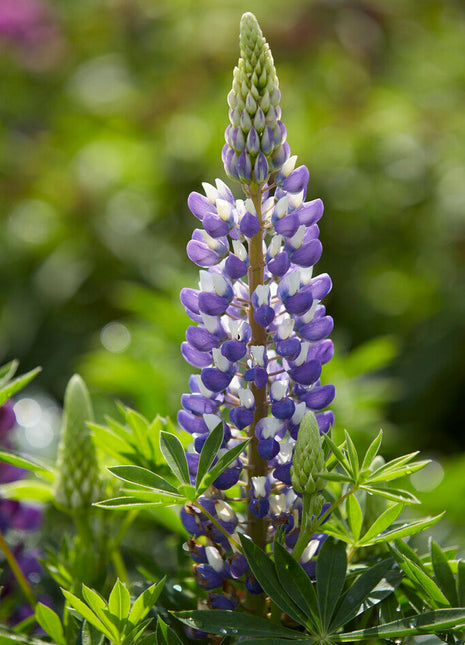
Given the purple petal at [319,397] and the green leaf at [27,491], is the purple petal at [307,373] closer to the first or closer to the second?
the purple petal at [319,397]

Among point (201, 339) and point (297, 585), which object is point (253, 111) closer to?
point (201, 339)

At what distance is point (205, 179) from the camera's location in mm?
2895

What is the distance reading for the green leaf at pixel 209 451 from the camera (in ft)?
2.43

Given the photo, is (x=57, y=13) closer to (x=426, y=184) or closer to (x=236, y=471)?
(x=426, y=184)

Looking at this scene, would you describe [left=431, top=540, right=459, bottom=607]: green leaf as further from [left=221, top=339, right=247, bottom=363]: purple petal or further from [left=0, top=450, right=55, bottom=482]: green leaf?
[left=0, top=450, right=55, bottom=482]: green leaf

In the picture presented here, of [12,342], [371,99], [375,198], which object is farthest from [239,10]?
[12,342]

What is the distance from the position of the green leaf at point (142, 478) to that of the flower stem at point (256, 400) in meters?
0.10

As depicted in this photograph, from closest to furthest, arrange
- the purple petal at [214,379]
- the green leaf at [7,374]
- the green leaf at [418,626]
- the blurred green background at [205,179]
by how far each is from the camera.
A: the green leaf at [418,626] → the purple petal at [214,379] → the green leaf at [7,374] → the blurred green background at [205,179]

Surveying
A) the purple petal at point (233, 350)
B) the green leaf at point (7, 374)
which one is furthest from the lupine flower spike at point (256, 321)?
the green leaf at point (7, 374)

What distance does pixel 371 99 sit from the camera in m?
3.36

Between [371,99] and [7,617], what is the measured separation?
291 cm

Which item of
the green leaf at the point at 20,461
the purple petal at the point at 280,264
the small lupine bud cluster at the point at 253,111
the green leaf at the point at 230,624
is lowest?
the green leaf at the point at 230,624

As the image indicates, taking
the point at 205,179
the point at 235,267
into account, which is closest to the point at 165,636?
the point at 235,267

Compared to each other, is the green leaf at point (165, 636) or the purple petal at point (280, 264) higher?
the purple petal at point (280, 264)
